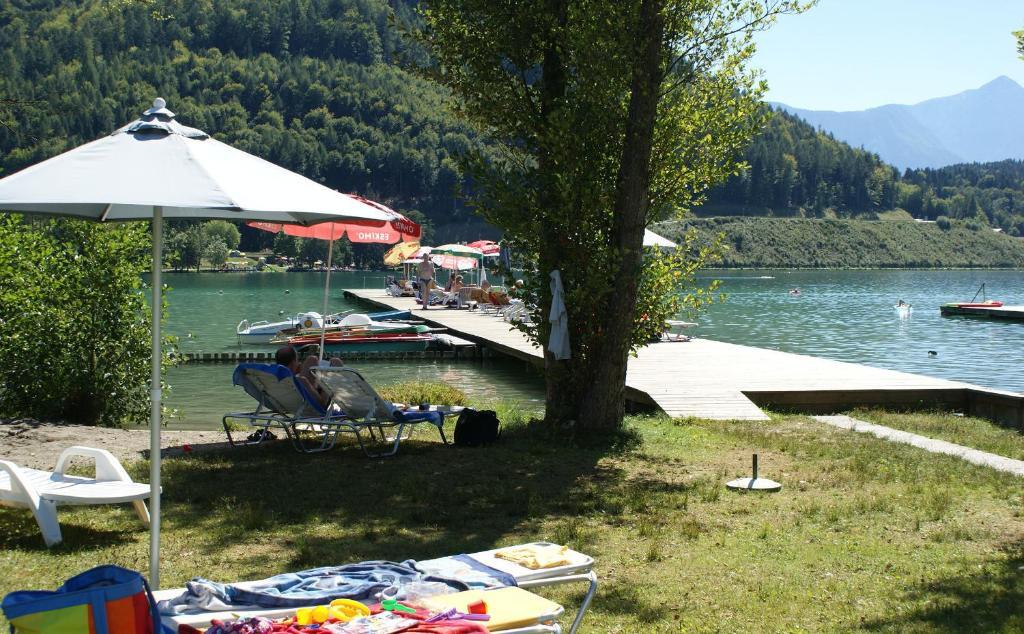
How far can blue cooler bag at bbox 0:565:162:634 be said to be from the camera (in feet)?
10.4

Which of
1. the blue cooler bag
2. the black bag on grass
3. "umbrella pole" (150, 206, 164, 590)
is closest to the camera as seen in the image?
the blue cooler bag

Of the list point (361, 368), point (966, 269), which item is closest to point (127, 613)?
point (361, 368)

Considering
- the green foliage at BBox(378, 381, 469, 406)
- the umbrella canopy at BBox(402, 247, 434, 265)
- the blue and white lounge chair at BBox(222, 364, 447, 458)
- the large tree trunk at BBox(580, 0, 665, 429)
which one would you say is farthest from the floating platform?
the blue and white lounge chair at BBox(222, 364, 447, 458)

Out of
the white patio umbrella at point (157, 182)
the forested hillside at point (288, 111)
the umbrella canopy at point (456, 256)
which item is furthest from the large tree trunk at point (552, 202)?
the forested hillside at point (288, 111)

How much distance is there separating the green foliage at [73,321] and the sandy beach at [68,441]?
85 centimetres

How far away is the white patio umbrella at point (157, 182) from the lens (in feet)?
13.8

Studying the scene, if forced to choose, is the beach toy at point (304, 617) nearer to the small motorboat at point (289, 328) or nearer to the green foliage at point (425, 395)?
the green foliage at point (425, 395)

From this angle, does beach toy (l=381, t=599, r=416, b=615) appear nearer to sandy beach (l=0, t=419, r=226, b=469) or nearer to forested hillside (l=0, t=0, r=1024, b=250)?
sandy beach (l=0, t=419, r=226, b=469)

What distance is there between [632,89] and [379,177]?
537ft

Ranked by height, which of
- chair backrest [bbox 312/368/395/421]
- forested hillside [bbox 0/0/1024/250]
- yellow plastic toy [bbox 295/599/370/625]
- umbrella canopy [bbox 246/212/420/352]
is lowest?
chair backrest [bbox 312/368/395/421]

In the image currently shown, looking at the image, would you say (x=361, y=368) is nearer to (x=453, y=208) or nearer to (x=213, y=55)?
(x=453, y=208)

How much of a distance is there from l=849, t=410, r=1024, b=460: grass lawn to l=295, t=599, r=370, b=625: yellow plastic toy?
805cm

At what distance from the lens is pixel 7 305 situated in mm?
10953

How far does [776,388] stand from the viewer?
14.2 m
